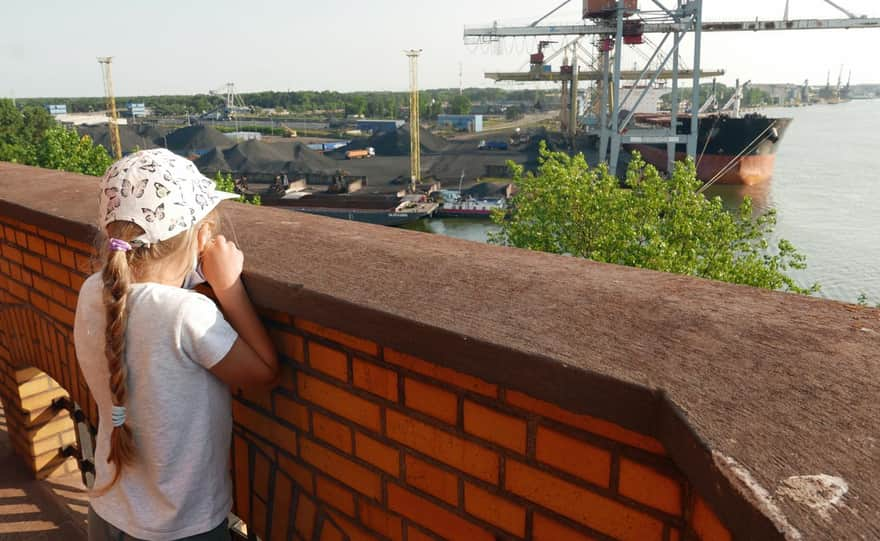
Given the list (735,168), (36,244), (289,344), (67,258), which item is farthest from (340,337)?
(735,168)

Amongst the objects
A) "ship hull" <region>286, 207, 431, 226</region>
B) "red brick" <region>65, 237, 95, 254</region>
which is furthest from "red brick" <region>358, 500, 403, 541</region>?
"ship hull" <region>286, 207, 431, 226</region>

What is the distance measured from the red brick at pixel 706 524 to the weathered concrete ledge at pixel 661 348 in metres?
0.08

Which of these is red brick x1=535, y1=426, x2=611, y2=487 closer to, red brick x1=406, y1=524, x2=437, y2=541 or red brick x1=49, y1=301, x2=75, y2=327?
red brick x1=406, y1=524, x2=437, y2=541

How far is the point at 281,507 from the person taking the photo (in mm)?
1750

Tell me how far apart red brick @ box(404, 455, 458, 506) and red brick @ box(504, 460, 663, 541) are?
0.15m

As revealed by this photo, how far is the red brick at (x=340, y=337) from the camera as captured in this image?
143 centimetres

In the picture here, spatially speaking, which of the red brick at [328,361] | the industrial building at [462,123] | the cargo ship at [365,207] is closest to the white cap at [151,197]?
the red brick at [328,361]

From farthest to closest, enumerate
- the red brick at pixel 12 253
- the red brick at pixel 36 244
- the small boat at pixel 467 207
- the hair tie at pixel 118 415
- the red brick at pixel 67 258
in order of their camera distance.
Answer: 1. the small boat at pixel 467 207
2. the red brick at pixel 12 253
3. the red brick at pixel 36 244
4. the red brick at pixel 67 258
5. the hair tie at pixel 118 415

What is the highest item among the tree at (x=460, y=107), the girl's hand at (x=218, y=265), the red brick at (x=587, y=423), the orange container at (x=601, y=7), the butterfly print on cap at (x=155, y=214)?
the orange container at (x=601, y=7)

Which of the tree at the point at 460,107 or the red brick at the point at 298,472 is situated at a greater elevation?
the tree at the point at 460,107

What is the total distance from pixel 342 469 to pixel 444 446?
339mm

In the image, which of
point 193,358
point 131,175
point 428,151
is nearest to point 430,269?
point 193,358

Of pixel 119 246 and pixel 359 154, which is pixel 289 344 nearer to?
pixel 119 246

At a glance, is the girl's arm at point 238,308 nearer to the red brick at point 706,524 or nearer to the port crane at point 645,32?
the red brick at point 706,524
